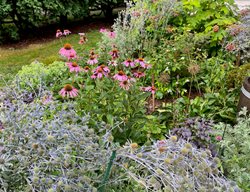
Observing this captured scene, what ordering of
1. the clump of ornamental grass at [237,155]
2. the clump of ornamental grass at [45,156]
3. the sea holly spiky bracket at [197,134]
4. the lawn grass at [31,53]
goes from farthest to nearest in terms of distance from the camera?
the lawn grass at [31,53], the sea holly spiky bracket at [197,134], the clump of ornamental grass at [237,155], the clump of ornamental grass at [45,156]

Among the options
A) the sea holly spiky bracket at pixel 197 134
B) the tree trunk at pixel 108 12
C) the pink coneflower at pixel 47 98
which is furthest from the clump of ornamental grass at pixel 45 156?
the tree trunk at pixel 108 12

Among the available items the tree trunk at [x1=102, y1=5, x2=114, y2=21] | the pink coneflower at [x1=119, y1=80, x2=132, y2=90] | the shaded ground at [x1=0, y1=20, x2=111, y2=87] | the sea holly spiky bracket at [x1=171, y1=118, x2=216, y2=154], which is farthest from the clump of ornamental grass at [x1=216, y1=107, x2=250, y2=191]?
the tree trunk at [x1=102, y1=5, x2=114, y2=21]

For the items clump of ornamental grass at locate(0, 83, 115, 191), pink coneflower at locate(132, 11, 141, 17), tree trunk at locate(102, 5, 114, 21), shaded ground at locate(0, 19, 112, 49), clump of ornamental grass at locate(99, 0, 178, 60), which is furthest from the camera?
tree trunk at locate(102, 5, 114, 21)

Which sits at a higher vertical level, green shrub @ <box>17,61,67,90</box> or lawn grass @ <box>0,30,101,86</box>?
green shrub @ <box>17,61,67,90</box>

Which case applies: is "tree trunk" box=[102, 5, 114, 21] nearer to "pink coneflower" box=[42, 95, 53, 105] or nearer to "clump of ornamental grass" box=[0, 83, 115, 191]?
"pink coneflower" box=[42, 95, 53, 105]

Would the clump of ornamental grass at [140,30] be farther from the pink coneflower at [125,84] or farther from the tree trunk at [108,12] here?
the tree trunk at [108,12]

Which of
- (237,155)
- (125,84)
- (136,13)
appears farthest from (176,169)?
(136,13)

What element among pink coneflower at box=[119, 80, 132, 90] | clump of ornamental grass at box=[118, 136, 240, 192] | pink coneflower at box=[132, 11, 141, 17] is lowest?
pink coneflower at box=[132, 11, 141, 17]

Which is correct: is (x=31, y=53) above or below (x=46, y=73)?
below

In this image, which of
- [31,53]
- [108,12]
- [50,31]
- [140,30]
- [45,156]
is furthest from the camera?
[108,12]

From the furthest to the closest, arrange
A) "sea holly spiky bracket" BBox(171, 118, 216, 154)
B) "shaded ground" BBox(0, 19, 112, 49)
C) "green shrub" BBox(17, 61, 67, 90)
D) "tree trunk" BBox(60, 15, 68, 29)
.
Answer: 1. "tree trunk" BBox(60, 15, 68, 29)
2. "shaded ground" BBox(0, 19, 112, 49)
3. "green shrub" BBox(17, 61, 67, 90)
4. "sea holly spiky bracket" BBox(171, 118, 216, 154)

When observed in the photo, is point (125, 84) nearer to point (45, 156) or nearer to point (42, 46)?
point (45, 156)

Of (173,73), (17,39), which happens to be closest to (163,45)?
(173,73)

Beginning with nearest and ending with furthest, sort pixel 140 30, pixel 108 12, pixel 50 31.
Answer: pixel 140 30 → pixel 50 31 → pixel 108 12
